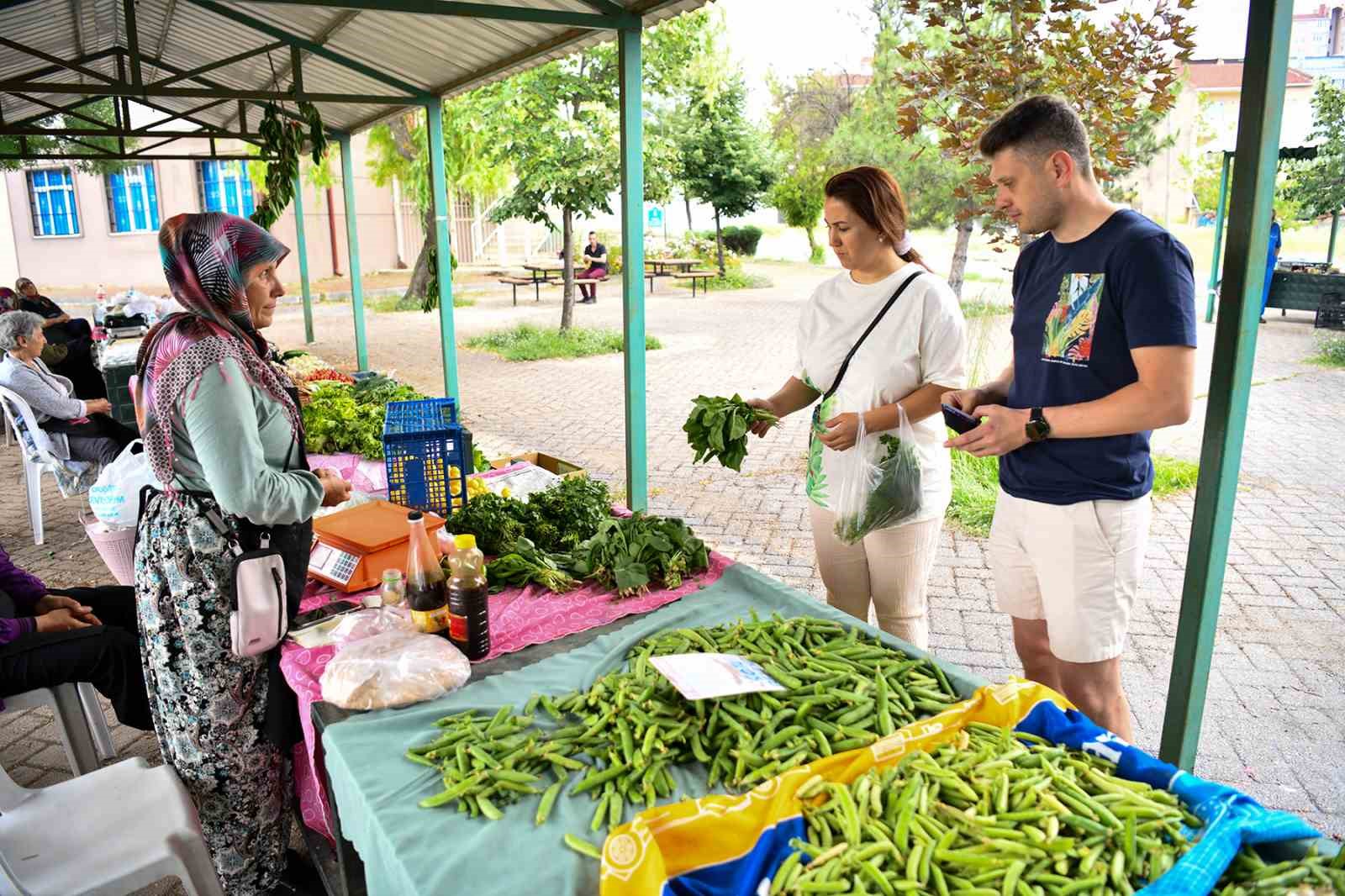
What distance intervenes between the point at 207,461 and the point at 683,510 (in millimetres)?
5032

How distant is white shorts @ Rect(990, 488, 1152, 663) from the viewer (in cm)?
236

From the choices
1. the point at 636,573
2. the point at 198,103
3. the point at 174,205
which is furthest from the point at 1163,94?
the point at 174,205

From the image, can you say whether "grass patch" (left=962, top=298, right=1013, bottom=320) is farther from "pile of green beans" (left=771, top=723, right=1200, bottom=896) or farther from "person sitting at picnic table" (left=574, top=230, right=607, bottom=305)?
"person sitting at picnic table" (left=574, top=230, right=607, bottom=305)

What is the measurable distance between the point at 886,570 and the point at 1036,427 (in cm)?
85

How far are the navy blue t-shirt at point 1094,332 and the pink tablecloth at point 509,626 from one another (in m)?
1.17

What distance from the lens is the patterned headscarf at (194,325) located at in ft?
7.72

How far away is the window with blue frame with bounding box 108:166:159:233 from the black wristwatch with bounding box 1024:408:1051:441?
89.7ft

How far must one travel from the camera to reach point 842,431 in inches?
115

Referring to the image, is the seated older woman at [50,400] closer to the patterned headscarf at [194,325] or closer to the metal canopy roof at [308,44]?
the metal canopy roof at [308,44]

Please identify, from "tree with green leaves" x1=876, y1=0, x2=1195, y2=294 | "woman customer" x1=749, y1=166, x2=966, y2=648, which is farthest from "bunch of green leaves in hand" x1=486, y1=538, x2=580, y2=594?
"tree with green leaves" x1=876, y1=0, x2=1195, y2=294

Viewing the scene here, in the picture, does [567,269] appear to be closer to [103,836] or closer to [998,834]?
[103,836]

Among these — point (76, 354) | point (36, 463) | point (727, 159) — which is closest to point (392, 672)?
point (36, 463)

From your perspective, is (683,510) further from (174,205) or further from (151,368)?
(174,205)

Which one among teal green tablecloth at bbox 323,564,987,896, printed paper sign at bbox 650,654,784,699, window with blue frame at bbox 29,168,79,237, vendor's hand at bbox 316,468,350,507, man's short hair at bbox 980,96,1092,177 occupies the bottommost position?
teal green tablecloth at bbox 323,564,987,896
